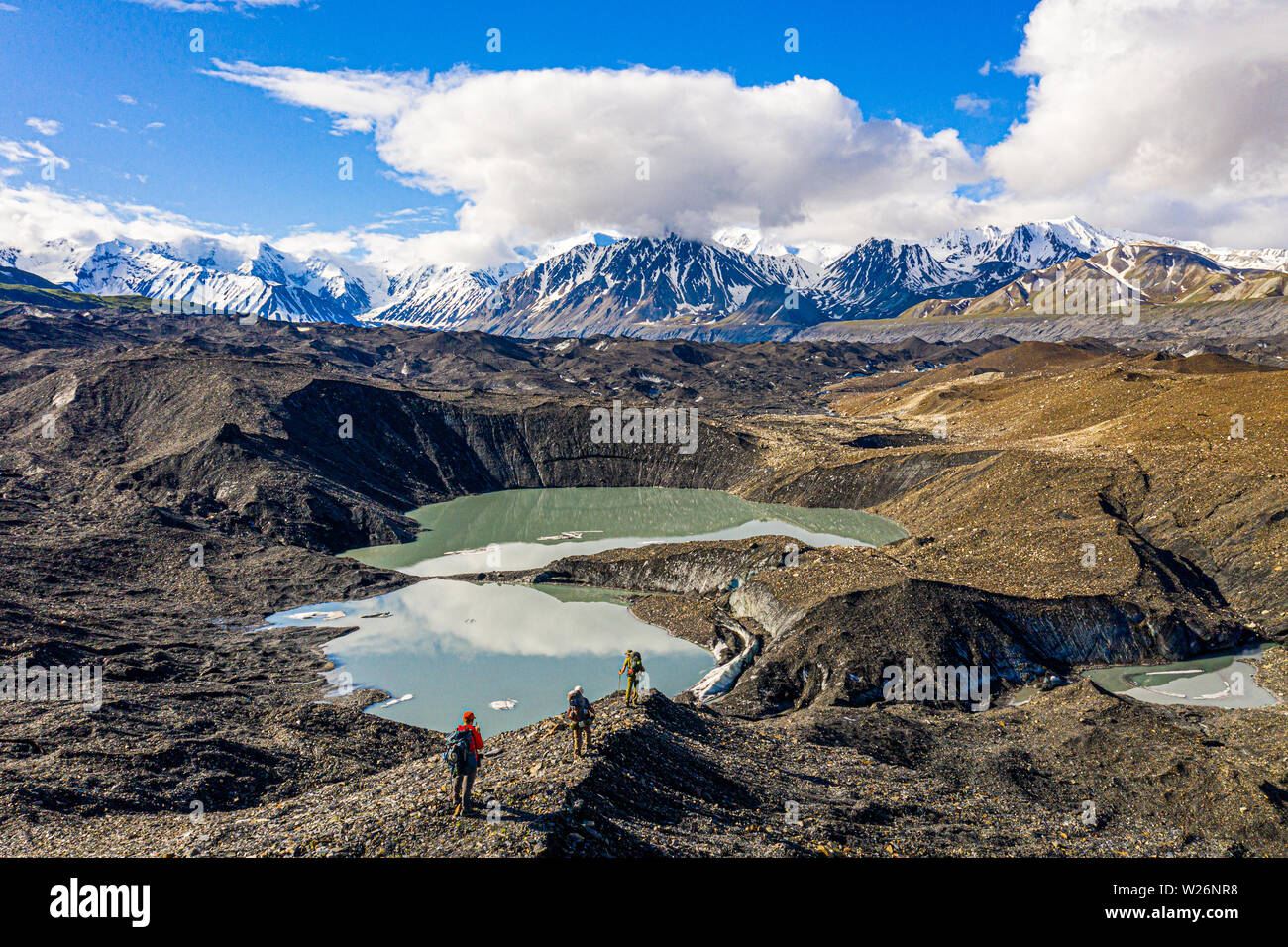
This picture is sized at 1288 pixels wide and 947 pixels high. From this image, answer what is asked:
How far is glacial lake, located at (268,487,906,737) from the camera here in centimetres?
3741

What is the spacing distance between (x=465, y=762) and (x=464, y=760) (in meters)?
0.05

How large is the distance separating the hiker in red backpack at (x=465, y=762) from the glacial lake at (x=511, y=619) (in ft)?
57.6

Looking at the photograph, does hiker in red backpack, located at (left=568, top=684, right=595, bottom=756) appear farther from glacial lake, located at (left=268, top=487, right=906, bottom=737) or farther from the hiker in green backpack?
glacial lake, located at (left=268, top=487, right=906, bottom=737)

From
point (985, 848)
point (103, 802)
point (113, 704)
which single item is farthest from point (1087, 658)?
point (113, 704)

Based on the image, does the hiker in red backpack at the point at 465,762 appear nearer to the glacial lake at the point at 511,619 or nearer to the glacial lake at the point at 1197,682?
the glacial lake at the point at 511,619

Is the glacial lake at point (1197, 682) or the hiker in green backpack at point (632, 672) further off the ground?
the hiker in green backpack at point (632, 672)

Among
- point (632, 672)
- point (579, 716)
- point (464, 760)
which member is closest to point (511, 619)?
point (632, 672)

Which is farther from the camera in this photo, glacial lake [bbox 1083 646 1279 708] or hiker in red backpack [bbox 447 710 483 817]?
glacial lake [bbox 1083 646 1279 708]

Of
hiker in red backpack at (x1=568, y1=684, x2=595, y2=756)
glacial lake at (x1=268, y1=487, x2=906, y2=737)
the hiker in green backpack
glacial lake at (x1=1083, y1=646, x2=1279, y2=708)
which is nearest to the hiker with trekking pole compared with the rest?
hiker in red backpack at (x1=568, y1=684, x2=595, y2=756)

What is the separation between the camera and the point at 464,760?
49.9 feet

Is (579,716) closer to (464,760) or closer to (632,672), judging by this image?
(464,760)

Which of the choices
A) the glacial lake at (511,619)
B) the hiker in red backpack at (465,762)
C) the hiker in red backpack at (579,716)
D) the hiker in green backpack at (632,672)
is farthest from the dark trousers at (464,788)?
the glacial lake at (511,619)

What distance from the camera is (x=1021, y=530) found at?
52281 mm

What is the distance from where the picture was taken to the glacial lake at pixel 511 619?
37.4 metres
